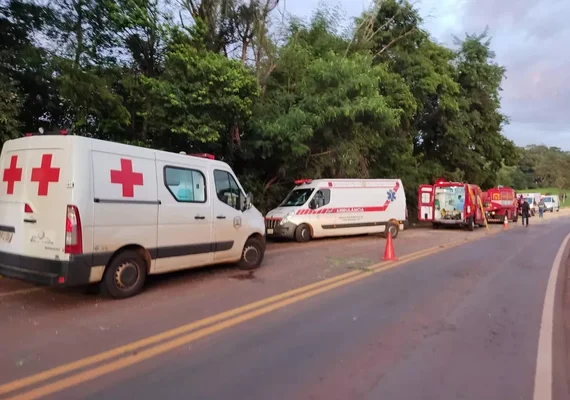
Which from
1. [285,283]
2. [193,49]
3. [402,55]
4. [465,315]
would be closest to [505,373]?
[465,315]

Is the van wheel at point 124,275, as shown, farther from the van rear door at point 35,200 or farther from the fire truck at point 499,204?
the fire truck at point 499,204

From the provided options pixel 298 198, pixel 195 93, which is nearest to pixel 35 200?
pixel 195 93

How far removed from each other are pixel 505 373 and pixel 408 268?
5.68 metres

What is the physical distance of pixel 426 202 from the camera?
2397 cm

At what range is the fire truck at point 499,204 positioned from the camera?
3009cm

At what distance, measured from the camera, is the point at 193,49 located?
1206 centimetres

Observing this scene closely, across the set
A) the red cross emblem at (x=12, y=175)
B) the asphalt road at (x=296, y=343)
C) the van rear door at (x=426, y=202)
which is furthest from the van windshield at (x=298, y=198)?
the red cross emblem at (x=12, y=175)

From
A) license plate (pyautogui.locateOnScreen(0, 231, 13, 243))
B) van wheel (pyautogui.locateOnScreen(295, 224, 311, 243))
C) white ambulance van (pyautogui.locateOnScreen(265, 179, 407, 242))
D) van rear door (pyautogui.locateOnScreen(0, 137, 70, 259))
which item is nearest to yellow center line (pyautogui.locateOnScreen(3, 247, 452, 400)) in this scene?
van rear door (pyautogui.locateOnScreen(0, 137, 70, 259))

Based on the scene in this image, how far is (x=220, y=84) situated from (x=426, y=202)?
15.3m

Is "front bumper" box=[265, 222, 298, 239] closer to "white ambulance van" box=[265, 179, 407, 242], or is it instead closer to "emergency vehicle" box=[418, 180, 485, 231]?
"white ambulance van" box=[265, 179, 407, 242]

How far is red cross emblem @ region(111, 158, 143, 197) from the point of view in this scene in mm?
6465

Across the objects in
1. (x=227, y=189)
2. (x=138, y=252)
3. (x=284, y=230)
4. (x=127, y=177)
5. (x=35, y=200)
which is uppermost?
(x=127, y=177)

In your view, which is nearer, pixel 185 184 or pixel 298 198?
pixel 185 184

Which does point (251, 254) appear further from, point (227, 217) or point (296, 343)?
point (296, 343)
